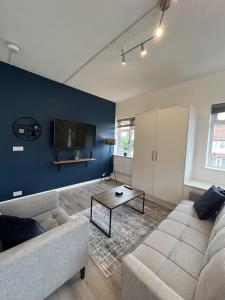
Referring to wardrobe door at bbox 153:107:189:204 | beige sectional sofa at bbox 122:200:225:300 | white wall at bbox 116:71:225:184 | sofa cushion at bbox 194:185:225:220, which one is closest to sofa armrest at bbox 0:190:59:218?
beige sectional sofa at bbox 122:200:225:300

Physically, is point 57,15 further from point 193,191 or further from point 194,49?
point 193,191

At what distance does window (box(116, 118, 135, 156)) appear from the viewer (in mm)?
4586

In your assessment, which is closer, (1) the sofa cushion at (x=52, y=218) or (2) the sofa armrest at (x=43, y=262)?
(2) the sofa armrest at (x=43, y=262)

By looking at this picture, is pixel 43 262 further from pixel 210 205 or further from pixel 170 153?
pixel 170 153

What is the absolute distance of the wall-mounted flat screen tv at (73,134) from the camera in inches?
132

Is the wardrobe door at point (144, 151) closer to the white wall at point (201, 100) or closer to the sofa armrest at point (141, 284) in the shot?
the white wall at point (201, 100)

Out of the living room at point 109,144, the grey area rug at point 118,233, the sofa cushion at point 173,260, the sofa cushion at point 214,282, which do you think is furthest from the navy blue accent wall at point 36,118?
the sofa cushion at point 214,282

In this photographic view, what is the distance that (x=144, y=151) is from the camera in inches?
130

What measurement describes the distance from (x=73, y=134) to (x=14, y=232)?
283 centimetres

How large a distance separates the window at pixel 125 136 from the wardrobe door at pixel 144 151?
1130mm

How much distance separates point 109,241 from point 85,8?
292cm

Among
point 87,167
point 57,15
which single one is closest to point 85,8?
point 57,15

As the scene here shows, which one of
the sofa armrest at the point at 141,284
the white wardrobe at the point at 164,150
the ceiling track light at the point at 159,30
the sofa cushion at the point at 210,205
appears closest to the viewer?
the sofa armrest at the point at 141,284

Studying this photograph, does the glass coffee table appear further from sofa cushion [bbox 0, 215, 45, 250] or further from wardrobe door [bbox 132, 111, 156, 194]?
sofa cushion [bbox 0, 215, 45, 250]
